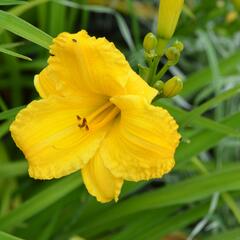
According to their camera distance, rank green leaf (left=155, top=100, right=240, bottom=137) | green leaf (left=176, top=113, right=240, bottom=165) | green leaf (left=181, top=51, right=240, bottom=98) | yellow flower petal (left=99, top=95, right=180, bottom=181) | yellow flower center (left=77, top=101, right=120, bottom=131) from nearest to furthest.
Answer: yellow flower petal (left=99, top=95, right=180, bottom=181), yellow flower center (left=77, top=101, right=120, bottom=131), green leaf (left=155, top=100, right=240, bottom=137), green leaf (left=176, top=113, right=240, bottom=165), green leaf (left=181, top=51, right=240, bottom=98)

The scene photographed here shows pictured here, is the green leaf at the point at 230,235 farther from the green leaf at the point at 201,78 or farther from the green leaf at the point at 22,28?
the green leaf at the point at 22,28

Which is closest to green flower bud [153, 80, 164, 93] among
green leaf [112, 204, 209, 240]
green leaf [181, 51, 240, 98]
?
green leaf [112, 204, 209, 240]

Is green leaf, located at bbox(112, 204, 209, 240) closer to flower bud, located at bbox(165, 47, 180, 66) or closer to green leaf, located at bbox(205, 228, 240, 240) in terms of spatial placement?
green leaf, located at bbox(205, 228, 240, 240)

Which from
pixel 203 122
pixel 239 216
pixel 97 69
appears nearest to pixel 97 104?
pixel 97 69

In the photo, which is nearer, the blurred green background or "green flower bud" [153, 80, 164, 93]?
"green flower bud" [153, 80, 164, 93]

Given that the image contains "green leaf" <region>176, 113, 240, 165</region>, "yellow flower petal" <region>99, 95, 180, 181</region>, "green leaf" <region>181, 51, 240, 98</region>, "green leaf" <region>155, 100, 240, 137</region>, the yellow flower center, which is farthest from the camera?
"green leaf" <region>181, 51, 240, 98</region>

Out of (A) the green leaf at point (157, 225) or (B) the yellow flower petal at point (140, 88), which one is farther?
(A) the green leaf at point (157, 225)

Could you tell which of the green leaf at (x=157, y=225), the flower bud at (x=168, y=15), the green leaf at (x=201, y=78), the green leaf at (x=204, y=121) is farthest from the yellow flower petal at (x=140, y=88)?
the green leaf at (x=201, y=78)
